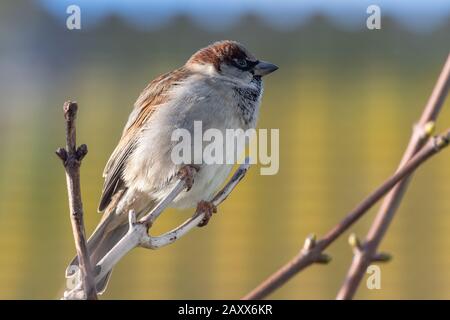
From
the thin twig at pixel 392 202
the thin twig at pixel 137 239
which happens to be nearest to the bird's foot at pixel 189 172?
the thin twig at pixel 137 239

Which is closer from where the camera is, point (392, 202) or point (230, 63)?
point (392, 202)

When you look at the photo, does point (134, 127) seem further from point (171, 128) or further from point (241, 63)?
point (241, 63)

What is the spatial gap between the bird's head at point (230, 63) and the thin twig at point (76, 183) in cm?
148

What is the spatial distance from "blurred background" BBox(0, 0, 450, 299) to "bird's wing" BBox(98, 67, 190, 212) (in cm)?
65

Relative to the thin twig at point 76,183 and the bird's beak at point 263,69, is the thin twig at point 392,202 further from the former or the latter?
the bird's beak at point 263,69

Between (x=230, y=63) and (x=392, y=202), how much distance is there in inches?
66.5

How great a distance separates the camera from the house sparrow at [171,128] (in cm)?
241

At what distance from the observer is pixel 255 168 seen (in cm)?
369

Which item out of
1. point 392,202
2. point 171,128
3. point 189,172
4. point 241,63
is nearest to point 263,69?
point 241,63

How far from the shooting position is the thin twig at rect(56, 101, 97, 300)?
1117 mm

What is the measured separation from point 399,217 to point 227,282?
75 cm
